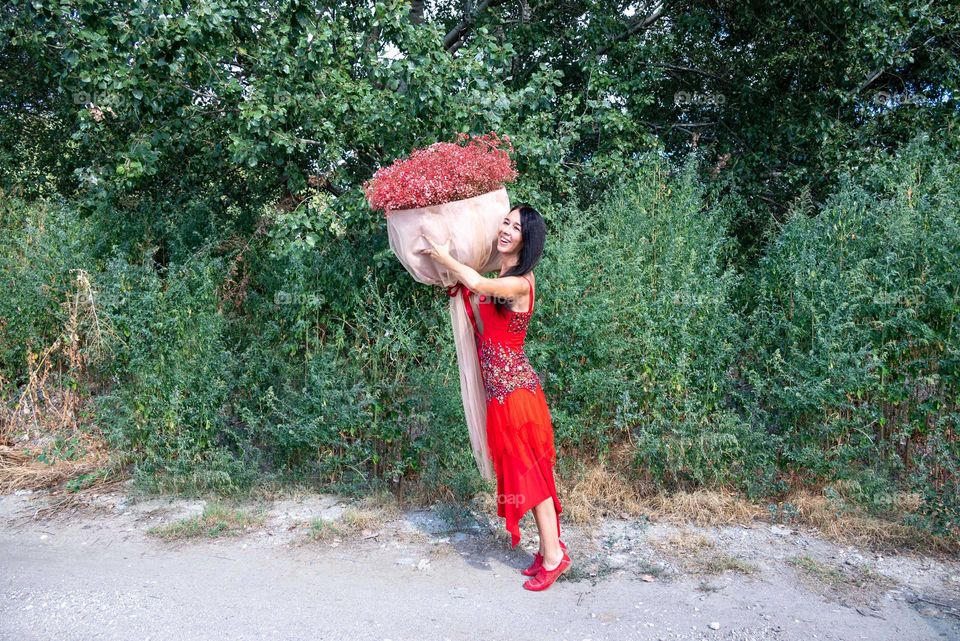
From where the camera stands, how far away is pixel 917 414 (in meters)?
4.70

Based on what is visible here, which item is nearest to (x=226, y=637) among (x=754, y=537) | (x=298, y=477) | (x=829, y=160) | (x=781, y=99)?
(x=298, y=477)

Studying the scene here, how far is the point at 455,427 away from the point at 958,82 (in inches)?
222

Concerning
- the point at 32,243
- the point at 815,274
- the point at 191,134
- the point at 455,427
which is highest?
the point at 191,134

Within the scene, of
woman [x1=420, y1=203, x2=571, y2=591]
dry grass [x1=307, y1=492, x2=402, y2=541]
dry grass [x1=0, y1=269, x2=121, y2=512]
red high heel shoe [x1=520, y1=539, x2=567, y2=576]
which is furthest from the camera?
dry grass [x1=0, y1=269, x2=121, y2=512]

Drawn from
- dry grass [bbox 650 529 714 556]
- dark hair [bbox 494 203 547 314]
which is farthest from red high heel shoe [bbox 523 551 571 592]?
dark hair [bbox 494 203 547 314]

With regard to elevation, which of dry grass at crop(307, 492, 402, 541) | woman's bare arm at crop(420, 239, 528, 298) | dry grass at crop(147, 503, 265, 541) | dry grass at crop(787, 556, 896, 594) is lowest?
dry grass at crop(787, 556, 896, 594)

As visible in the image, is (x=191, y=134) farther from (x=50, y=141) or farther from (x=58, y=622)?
(x=58, y=622)

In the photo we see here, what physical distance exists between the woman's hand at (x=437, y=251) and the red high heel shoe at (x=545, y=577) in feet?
5.94

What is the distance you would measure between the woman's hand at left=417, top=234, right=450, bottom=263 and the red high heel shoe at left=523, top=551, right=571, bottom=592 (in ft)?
5.94

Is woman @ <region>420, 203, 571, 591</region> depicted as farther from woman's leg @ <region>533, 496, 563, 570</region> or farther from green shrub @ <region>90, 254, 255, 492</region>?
green shrub @ <region>90, 254, 255, 492</region>

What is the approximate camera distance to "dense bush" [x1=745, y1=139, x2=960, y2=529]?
4.60 m

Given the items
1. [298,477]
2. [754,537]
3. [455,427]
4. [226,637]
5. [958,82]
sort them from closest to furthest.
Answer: [226,637], [754,537], [455,427], [298,477], [958,82]

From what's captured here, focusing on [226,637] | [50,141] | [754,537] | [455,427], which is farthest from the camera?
[50,141]

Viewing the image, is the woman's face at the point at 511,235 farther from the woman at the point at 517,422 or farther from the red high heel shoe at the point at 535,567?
the red high heel shoe at the point at 535,567
